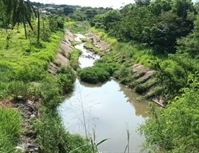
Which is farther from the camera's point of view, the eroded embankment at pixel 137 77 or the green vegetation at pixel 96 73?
the green vegetation at pixel 96 73

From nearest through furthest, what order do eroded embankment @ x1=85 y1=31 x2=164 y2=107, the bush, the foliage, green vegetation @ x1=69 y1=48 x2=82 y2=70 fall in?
the foliage → eroded embankment @ x1=85 y1=31 x2=164 y2=107 → the bush → green vegetation @ x1=69 y1=48 x2=82 y2=70

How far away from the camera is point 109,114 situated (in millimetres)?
22391

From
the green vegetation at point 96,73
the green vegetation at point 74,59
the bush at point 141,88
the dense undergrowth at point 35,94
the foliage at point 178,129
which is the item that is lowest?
the green vegetation at point 74,59

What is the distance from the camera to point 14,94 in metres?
16.5

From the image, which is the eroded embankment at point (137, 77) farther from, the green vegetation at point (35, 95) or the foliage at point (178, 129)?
the foliage at point (178, 129)

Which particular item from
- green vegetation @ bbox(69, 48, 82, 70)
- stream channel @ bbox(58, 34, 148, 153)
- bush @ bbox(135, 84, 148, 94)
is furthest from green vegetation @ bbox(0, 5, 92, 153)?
bush @ bbox(135, 84, 148, 94)

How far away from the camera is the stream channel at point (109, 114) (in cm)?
1727

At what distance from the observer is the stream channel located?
17266mm

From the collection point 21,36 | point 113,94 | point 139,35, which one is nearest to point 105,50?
point 139,35

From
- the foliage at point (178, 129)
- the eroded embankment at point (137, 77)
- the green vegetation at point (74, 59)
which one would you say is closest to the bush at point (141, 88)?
the eroded embankment at point (137, 77)

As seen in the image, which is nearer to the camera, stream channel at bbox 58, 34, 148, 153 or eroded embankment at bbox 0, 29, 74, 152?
eroded embankment at bbox 0, 29, 74, 152

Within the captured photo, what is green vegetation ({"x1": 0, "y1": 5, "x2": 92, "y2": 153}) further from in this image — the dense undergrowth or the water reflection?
the water reflection

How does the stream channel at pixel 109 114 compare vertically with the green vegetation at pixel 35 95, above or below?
below

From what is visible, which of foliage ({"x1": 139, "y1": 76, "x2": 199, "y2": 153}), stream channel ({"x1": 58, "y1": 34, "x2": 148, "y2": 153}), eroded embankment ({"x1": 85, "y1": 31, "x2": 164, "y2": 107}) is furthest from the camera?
eroded embankment ({"x1": 85, "y1": 31, "x2": 164, "y2": 107})
